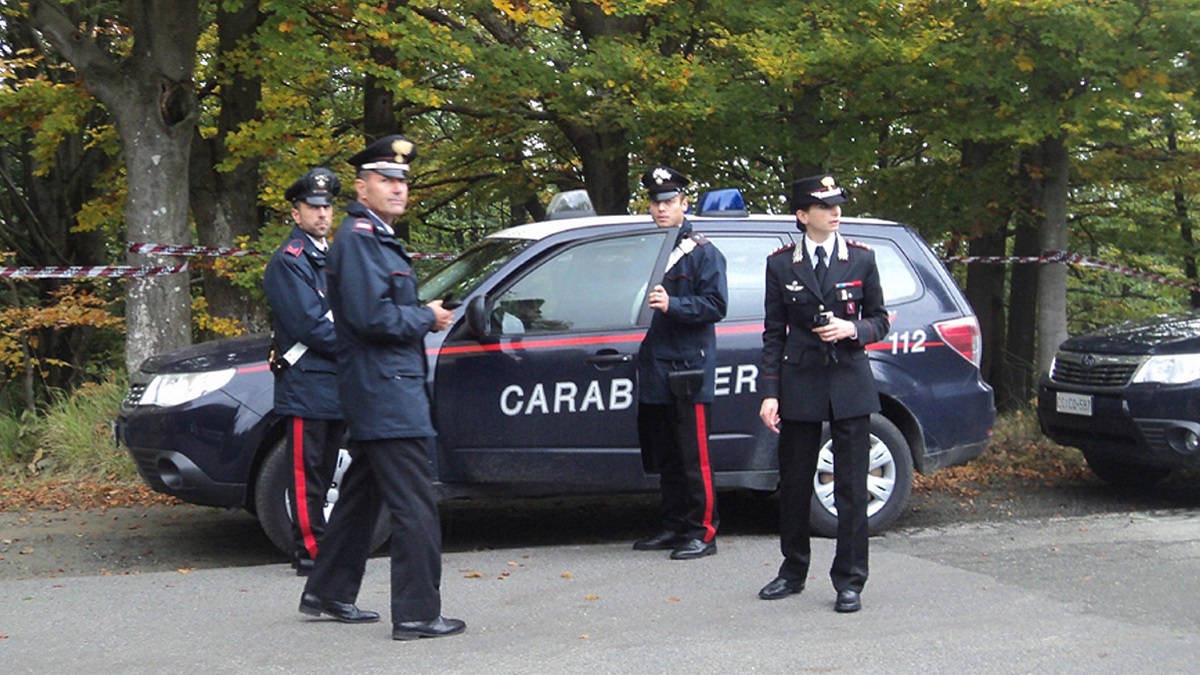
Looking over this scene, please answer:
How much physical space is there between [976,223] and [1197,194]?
270cm

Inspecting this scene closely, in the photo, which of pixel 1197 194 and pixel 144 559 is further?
pixel 1197 194

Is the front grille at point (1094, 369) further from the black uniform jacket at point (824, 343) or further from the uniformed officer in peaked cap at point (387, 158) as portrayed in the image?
the uniformed officer in peaked cap at point (387, 158)

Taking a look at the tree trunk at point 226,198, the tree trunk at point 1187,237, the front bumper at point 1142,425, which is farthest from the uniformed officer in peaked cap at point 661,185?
the tree trunk at point 1187,237

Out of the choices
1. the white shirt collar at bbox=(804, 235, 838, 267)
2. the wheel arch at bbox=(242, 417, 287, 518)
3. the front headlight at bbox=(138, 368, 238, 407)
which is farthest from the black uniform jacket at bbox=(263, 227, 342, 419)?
the white shirt collar at bbox=(804, 235, 838, 267)

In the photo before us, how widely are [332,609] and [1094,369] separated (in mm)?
5607

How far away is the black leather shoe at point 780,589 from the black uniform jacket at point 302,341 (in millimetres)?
2039

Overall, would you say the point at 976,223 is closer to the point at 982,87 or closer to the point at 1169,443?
the point at 982,87

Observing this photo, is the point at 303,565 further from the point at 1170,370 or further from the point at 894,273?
the point at 1170,370

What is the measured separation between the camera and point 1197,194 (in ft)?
54.1

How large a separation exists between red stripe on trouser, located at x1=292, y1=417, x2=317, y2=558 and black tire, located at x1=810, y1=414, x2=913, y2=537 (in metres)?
2.65

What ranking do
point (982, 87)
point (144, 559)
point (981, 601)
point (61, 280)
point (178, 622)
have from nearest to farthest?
point (178, 622) → point (981, 601) → point (144, 559) → point (982, 87) → point (61, 280)

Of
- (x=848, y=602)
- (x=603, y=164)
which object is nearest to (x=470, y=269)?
(x=848, y=602)

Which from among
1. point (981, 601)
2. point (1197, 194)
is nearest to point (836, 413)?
point (981, 601)

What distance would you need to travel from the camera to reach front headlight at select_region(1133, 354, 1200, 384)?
28.1 ft
